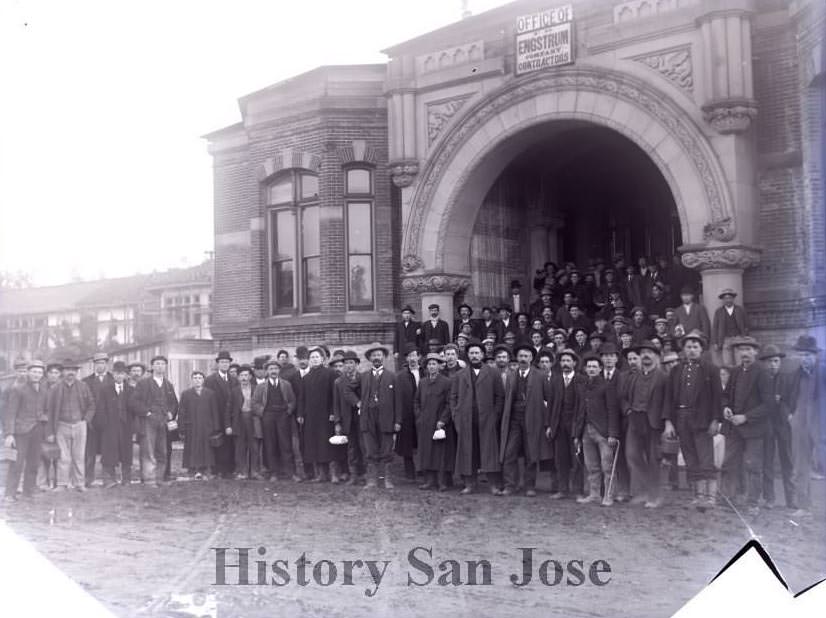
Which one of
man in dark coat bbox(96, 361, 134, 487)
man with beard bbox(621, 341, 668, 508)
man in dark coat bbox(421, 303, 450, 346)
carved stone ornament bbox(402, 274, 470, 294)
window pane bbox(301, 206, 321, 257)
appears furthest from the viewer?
window pane bbox(301, 206, 321, 257)

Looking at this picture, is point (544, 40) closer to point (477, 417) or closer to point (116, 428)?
point (477, 417)

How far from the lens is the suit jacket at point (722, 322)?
1145 cm

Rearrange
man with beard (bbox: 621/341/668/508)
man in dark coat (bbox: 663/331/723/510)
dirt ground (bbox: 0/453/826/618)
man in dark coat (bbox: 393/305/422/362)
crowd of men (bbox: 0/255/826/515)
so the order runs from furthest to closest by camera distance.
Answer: man in dark coat (bbox: 393/305/422/362) < man with beard (bbox: 621/341/668/508) < man in dark coat (bbox: 663/331/723/510) < crowd of men (bbox: 0/255/826/515) < dirt ground (bbox: 0/453/826/618)

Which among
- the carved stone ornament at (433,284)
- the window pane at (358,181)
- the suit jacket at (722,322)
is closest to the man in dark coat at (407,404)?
the carved stone ornament at (433,284)

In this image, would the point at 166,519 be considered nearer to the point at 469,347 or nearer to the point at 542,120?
the point at 469,347

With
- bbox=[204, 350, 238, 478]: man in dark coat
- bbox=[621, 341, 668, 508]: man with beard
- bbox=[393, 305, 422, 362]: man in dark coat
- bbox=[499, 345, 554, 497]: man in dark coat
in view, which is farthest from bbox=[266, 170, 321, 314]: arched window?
bbox=[621, 341, 668, 508]: man with beard

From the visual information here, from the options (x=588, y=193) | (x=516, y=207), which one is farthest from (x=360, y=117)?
(x=588, y=193)

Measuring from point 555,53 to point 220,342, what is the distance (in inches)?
288

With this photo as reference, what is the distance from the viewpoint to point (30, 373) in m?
11.1

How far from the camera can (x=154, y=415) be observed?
12773mm

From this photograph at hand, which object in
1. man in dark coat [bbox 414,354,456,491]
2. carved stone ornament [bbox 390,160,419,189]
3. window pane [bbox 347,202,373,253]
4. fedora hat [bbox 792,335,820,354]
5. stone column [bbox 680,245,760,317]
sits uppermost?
carved stone ornament [bbox 390,160,419,189]

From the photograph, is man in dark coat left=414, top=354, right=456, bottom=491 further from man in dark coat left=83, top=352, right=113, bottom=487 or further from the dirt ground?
man in dark coat left=83, top=352, right=113, bottom=487

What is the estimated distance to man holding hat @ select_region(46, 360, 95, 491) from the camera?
11719mm

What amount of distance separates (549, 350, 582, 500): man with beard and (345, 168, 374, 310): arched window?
517 centimetres
